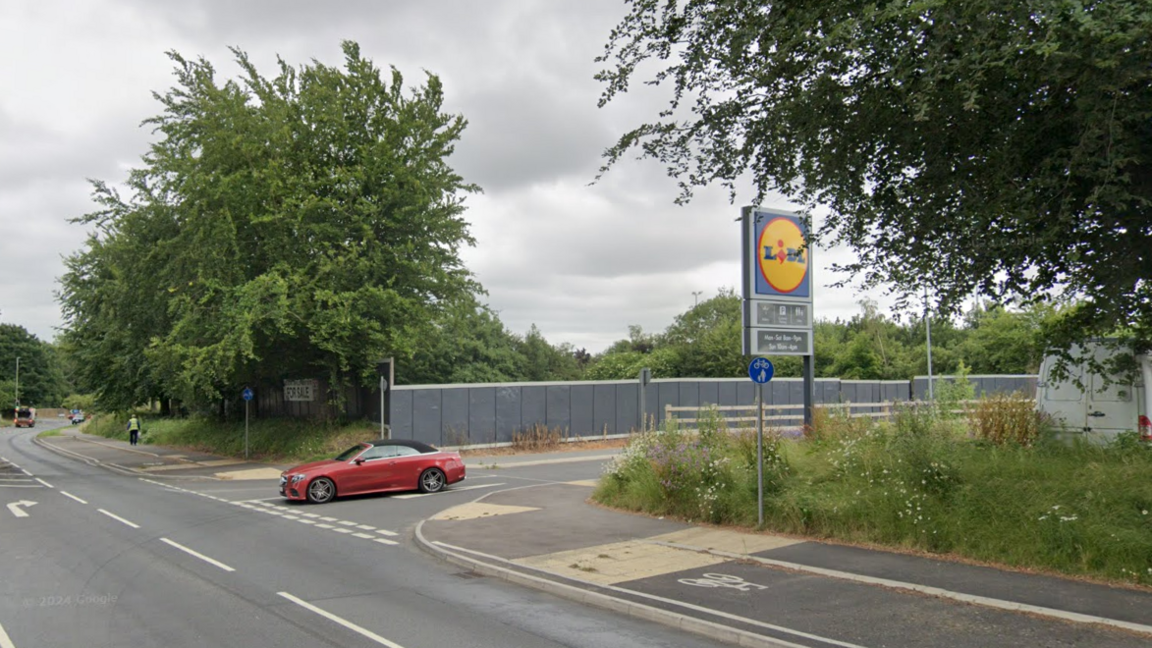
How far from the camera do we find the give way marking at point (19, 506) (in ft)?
54.7

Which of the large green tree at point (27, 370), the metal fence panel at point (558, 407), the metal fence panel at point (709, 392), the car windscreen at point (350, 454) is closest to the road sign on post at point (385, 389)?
the metal fence panel at point (558, 407)

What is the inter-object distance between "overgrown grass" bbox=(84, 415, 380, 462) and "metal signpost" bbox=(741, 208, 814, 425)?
1670 centimetres

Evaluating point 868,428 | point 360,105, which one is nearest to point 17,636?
point 868,428

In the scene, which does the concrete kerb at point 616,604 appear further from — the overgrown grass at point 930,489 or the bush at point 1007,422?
the bush at point 1007,422

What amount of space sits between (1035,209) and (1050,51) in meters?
1.92

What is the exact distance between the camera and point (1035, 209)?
7961 millimetres

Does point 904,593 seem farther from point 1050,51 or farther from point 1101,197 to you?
point 1050,51

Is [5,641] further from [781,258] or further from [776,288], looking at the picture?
[781,258]

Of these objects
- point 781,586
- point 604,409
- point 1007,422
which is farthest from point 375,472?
point 604,409

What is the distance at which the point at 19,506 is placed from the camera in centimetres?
1812

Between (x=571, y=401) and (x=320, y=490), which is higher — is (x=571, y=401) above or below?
above

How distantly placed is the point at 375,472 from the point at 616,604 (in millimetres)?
11726

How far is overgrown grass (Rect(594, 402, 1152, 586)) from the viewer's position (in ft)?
28.4

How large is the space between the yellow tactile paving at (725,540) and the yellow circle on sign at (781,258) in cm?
600
